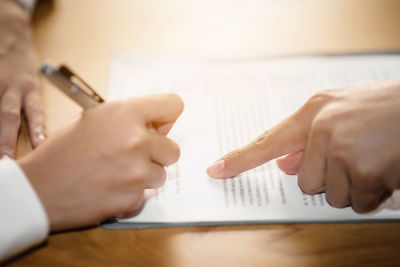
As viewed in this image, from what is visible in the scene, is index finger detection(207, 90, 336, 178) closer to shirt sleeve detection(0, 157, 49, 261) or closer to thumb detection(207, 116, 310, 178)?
thumb detection(207, 116, 310, 178)

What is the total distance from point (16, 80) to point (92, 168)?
0.31 metres

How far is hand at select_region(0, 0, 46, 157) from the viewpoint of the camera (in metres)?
0.58

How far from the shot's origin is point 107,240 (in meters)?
0.48

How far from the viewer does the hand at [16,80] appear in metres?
0.58

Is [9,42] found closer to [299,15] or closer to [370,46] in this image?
[299,15]

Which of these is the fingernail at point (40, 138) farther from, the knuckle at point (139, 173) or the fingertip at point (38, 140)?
the knuckle at point (139, 173)

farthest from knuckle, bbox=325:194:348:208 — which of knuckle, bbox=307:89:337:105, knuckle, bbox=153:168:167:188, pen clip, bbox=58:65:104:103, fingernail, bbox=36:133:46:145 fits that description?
fingernail, bbox=36:133:46:145

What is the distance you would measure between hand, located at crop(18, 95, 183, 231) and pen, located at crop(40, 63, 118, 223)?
0.02m

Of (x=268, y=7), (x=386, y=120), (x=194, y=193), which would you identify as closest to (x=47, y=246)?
(x=194, y=193)

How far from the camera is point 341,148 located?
1.49ft

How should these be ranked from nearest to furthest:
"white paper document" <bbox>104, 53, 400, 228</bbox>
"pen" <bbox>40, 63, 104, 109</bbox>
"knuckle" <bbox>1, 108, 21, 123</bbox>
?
"pen" <bbox>40, 63, 104, 109</bbox>, "white paper document" <bbox>104, 53, 400, 228</bbox>, "knuckle" <bbox>1, 108, 21, 123</bbox>

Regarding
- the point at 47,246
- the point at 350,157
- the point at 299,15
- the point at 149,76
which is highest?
the point at 299,15

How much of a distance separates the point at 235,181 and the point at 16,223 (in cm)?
31

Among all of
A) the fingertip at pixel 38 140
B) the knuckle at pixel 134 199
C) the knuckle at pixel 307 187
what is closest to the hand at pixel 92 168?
the knuckle at pixel 134 199
